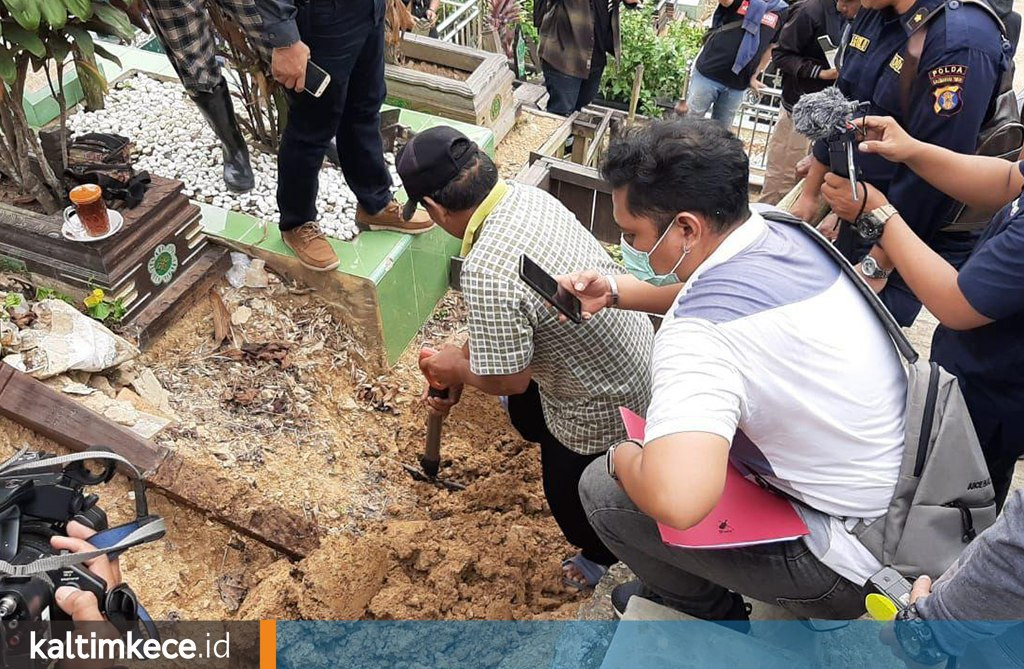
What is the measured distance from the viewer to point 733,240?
1.96 m

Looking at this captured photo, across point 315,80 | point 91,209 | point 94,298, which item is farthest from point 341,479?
point 315,80

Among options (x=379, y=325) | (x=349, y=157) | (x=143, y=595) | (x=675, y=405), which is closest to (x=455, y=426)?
(x=379, y=325)

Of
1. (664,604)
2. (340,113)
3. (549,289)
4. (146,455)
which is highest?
(549,289)

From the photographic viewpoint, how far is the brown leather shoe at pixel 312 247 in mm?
3820

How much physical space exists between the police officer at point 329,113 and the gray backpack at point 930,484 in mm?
2328

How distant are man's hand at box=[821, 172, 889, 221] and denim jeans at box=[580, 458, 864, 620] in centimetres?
118

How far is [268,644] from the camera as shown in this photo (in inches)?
100

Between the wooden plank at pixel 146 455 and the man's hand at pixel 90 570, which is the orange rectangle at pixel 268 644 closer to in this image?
the wooden plank at pixel 146 455

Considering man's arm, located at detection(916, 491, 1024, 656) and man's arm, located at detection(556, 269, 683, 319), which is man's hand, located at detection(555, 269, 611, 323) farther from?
man's arm, located at detection(916, 491, 1024, 656)

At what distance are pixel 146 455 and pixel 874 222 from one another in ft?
8.48

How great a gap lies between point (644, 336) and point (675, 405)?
46.0 inches

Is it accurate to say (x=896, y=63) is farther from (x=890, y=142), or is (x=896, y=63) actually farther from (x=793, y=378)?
(x=793, y=378)

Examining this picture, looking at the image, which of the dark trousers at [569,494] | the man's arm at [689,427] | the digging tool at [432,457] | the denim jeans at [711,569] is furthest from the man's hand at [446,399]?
the man's arm at [689,427]

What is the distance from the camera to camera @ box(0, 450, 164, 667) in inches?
68.4
